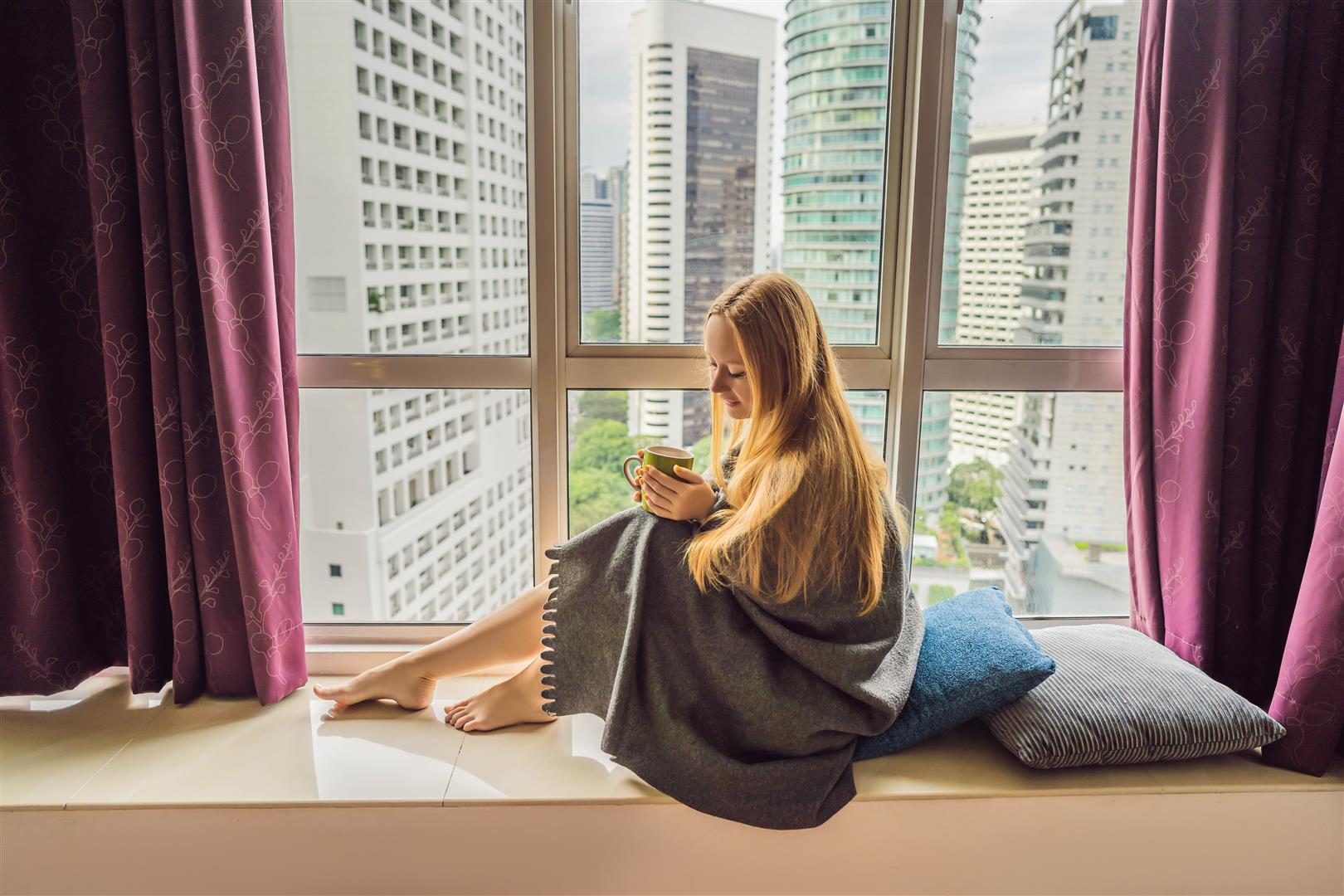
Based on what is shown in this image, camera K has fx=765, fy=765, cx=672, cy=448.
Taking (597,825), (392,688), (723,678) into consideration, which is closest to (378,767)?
(392,688)

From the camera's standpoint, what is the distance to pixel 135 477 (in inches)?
55.9

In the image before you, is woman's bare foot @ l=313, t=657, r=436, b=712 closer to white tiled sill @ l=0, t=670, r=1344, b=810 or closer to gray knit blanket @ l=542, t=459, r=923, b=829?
white tiled sill @ l=0, t=670, r=1344, b=810

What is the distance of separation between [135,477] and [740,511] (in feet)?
3.68

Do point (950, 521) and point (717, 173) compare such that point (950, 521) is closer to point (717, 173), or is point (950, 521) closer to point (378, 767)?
point (717, 173)

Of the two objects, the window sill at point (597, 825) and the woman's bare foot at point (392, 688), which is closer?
the window sill at point (597, 825)

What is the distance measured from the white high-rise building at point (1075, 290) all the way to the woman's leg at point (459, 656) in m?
1.13

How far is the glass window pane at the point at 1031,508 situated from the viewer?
1.75 metres

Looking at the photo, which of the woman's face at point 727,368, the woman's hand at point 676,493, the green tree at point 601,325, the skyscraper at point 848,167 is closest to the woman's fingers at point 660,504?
the woman's hand at point 676,493

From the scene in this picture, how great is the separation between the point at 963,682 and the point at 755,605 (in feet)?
1.28

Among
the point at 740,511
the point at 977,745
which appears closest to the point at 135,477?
the point at 740,511

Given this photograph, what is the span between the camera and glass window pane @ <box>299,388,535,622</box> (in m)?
1.71

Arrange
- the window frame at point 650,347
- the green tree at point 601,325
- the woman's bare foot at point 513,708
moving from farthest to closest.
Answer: the green tree at point 601,325 < the window frame at point 650,347 < the woman's bare foot at point 513,708

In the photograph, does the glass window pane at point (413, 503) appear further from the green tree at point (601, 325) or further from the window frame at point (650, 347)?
the green tree at point (601, 325)

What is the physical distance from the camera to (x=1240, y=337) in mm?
1442
